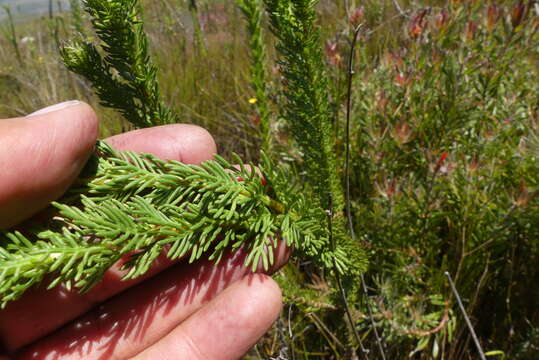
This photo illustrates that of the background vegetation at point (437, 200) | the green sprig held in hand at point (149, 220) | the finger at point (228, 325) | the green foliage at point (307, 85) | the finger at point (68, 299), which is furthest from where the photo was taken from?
the background vegetation at point (437, 200)

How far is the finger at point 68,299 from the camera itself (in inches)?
53.7

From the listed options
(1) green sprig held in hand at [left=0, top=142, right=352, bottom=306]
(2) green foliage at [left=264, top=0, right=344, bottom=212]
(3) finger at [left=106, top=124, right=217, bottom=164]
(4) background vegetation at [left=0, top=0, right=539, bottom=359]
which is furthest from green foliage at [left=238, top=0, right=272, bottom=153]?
(1) green sprig held in hand at [left=0, top=142, right=352, bottom=306]

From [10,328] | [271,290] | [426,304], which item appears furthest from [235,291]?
[426,304]

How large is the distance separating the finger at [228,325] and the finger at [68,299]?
10.0 inches

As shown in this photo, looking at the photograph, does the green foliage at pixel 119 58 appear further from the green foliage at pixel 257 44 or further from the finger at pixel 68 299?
the green foliage at pixel 257 44

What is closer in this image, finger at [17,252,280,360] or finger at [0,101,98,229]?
finger at [0,101,98,229]

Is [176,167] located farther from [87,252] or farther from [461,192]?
[461,192]

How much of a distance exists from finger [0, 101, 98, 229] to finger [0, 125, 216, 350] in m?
0.31

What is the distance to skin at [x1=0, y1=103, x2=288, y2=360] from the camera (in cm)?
112

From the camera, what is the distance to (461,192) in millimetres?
1944

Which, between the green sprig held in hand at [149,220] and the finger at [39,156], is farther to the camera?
the finger at [39,156]

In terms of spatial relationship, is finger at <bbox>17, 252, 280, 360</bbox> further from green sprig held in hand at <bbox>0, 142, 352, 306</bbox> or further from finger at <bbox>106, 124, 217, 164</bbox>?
finger at <bbox>106, 124, 217, 164</bbox>

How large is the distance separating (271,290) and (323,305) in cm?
50

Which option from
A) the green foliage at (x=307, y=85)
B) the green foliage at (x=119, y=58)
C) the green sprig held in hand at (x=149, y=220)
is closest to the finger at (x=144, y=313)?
the green sprig held in hand at (x=149, y=220)
